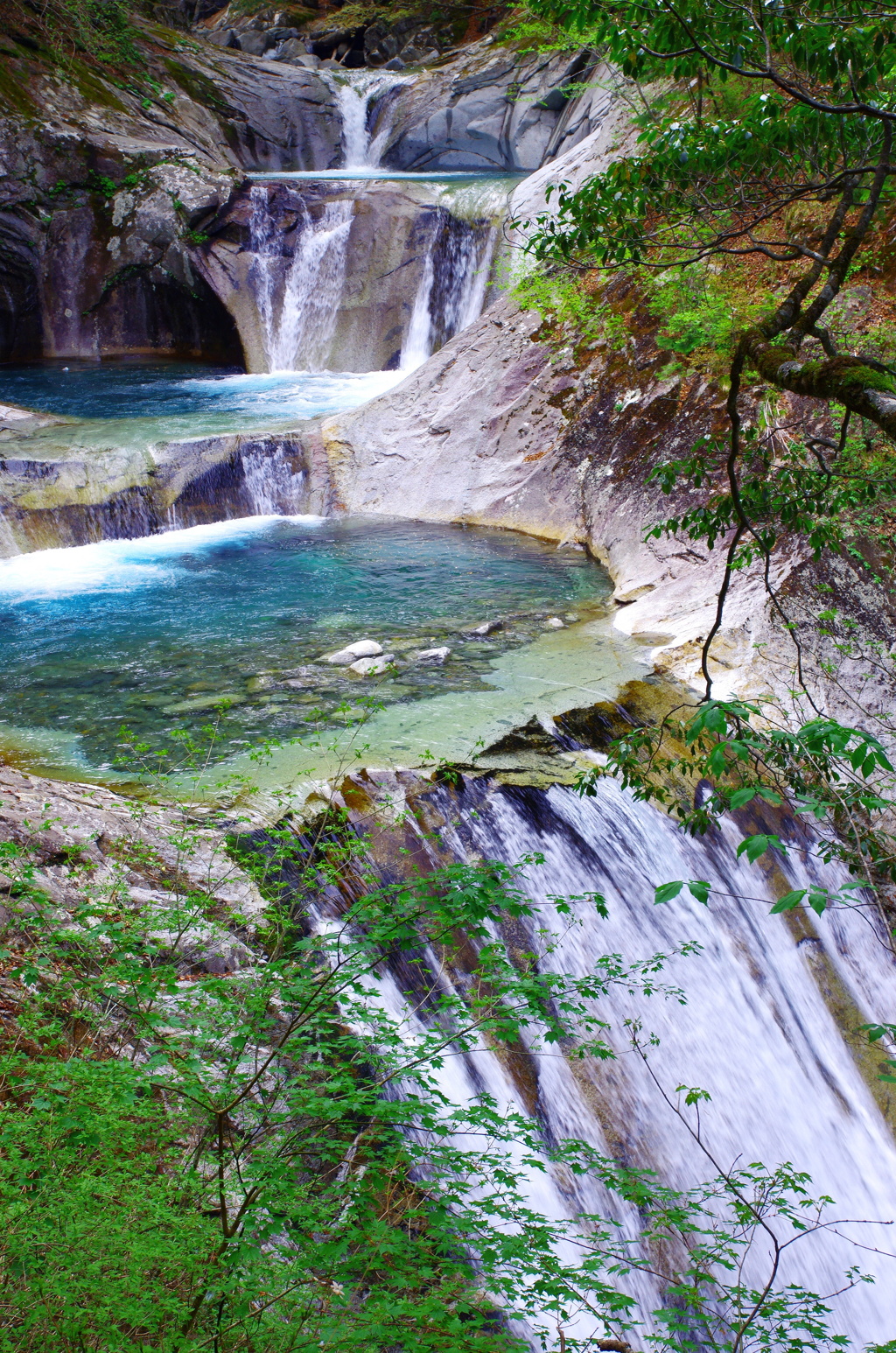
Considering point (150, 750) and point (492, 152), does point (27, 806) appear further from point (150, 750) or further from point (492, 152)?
point (492, 152)

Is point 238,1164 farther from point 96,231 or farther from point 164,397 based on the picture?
point 96,231

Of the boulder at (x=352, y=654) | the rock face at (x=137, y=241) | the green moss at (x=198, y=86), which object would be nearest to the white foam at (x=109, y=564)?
the boulder at (x=352, y=654)

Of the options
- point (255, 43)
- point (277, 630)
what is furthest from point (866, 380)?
point (255, 43)

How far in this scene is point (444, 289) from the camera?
16938 mm

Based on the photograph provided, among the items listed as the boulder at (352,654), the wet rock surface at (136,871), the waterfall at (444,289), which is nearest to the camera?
the wet rock surface at (136,871)

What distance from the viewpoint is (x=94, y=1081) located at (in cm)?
293

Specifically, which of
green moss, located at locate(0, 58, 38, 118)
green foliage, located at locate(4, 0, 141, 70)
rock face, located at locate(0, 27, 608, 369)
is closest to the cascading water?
green foliage, located at locate(4, 0, 141, 70)

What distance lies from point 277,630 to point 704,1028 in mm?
5066

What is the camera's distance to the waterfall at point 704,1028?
16.4 feet

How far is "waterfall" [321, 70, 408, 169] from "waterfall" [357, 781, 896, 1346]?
2395 centimetres

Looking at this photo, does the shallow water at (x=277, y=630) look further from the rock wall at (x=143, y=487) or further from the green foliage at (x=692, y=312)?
the green foliage at (x=692, y=312)

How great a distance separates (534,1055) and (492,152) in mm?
24651

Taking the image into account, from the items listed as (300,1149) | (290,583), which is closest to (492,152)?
(290,583)

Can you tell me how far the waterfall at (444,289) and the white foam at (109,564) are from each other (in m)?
6.51
